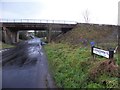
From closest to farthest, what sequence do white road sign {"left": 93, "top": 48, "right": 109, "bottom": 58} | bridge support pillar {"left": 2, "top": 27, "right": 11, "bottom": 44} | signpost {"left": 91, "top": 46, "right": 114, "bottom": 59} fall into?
signpost {"left": 91, "top": 46, "right": 114, "bottom": 59}, white road sign {"left": 93, "top": 48, "right": 109, "bottom": 58}, bridge support pillar {"left": 2, "top": 27, "right": 11, "bottom": 44}

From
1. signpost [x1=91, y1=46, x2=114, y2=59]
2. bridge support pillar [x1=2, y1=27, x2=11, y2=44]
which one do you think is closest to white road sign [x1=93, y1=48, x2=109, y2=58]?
signpost [x1=91, y1=46, x2=114, y2=59]

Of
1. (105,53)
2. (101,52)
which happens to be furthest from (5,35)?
(105,53)

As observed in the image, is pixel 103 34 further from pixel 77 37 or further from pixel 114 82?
pixel 114 82

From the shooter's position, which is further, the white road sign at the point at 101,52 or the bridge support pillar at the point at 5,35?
the bridge support pillar at the point at 5,35

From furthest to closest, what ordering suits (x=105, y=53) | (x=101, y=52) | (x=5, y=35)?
1. (x=5, y=35)
2. (x=101, y=52)
3. (x=105, y=53)

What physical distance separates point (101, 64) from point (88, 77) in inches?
40.3

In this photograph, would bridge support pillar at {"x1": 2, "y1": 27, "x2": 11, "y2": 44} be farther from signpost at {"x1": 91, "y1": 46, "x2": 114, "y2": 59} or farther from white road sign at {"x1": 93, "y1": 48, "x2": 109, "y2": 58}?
white road sign at {"x1": 93, "y1": 48, "x2": 109, "y2": 58}

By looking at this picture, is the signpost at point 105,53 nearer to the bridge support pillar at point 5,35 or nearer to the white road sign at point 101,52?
the white road sign at point 101,52

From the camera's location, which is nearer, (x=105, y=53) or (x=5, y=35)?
(x=105, y=53)

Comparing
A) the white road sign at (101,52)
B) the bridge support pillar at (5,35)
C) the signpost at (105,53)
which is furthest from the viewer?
the bridge support pillar at (5,35)

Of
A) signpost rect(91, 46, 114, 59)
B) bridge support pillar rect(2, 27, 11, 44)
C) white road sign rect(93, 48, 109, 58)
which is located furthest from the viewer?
bridge support pillar rect(2, 27, 11, 44)

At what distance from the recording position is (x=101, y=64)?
34.1 feet

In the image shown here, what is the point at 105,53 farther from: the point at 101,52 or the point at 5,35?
the point at 5,35

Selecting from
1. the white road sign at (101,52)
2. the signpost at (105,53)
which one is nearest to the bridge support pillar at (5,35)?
the signpost at (105,53)
